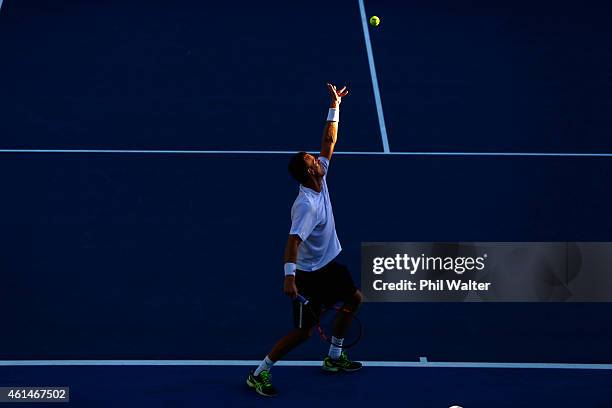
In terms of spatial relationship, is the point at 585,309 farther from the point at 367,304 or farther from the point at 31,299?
the point at 31,299

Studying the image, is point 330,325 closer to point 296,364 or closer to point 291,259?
point 296,364

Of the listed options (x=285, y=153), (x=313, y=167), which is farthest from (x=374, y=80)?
(x=313, y=167)

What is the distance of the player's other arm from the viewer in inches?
320

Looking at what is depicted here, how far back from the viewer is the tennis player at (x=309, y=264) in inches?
324

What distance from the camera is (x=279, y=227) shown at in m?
11.9

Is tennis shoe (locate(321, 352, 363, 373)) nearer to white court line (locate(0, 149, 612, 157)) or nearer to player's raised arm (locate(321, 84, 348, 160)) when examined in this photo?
player's raised arm (locate(321, 84, 348, 160))

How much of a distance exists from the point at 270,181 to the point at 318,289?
444 centimetres

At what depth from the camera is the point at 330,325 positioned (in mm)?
10148

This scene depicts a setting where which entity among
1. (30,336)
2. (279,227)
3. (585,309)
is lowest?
(30,336)

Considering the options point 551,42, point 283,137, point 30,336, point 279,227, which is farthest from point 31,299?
point 551,42

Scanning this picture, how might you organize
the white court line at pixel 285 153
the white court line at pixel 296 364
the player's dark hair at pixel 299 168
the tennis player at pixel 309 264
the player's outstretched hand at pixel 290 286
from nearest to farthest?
the player's outstretched hand at pixel 290 286 < the tennis player at pixel 309 264 < the player's dark hair at pixel 299 168 < the white court line at pixel 296 364 < the white court line at pixel 285 153

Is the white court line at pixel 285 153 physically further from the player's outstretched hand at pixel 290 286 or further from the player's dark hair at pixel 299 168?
the player's outstretched hand at pixel 290 286

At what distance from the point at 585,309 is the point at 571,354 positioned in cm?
101

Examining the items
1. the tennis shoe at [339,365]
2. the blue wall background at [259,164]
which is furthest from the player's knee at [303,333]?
the blue wall background at [259,164]
